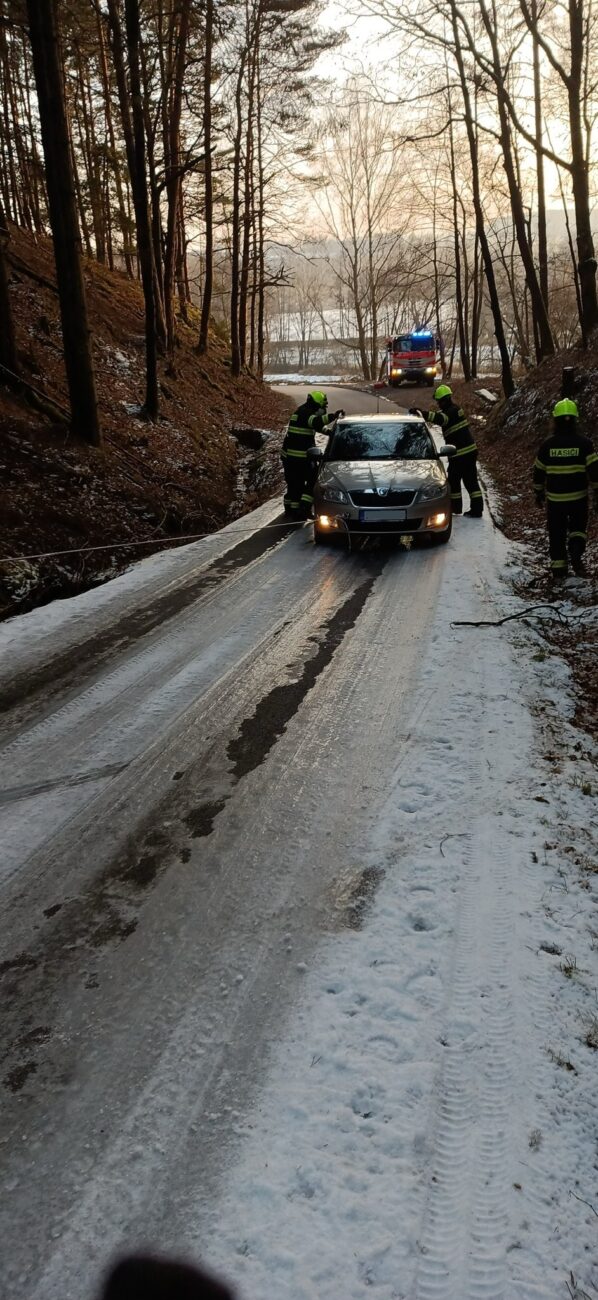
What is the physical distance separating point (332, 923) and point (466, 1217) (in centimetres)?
127

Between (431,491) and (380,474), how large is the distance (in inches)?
27.2

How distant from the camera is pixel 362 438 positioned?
1023cm

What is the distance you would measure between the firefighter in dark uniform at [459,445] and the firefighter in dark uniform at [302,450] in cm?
159

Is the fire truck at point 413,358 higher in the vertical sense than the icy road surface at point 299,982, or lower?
higher

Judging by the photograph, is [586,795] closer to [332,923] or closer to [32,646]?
[332,923]

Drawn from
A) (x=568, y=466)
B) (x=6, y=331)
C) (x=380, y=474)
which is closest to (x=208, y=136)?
(x=6, y=331)

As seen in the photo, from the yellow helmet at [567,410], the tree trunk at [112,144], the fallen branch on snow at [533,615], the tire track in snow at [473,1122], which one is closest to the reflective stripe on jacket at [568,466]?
the yellow helmet at [567,410]

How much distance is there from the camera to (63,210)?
10320 millimetres

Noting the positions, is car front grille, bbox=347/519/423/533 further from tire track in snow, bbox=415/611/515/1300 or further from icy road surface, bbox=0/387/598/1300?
tire track in snow, bbox=415/611/515/1300

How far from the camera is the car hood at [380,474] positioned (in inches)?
351

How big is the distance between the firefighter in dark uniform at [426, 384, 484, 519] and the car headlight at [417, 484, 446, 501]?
1487 mm

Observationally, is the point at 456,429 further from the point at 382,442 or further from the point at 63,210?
the point at 63,210

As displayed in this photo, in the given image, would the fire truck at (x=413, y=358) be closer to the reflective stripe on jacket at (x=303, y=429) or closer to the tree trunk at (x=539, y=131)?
the tree trunk at (x=539, y=131)

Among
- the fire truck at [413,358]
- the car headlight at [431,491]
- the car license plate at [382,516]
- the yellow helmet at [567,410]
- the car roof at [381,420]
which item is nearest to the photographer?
the yellow helmet at [567,410]
